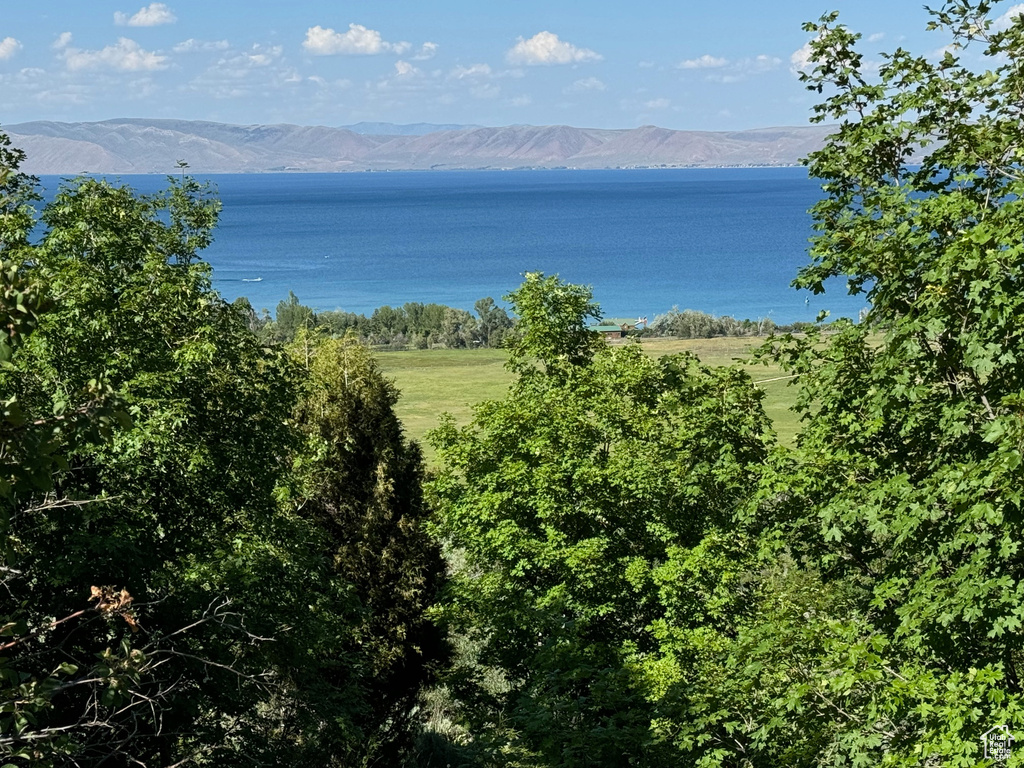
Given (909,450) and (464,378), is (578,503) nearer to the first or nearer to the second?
(909,450)

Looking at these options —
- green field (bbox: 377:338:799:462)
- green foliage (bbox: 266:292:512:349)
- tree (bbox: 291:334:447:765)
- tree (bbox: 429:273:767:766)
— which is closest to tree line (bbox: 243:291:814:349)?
green foliage (bbox: 266:292:512:349)

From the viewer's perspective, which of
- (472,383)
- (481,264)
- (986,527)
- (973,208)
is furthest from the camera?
(481,264)

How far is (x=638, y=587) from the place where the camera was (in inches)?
650

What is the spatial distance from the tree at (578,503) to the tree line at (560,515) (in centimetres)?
8

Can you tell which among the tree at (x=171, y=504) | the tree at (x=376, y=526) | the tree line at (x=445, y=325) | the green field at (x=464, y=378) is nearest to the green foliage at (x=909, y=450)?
the tree at (x=171, y=504)

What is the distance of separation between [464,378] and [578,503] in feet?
164

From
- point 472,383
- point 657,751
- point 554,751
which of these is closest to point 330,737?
point 554,751

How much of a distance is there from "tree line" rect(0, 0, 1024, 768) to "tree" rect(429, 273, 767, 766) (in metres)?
0.08

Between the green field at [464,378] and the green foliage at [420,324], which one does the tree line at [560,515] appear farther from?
the green foliage at [420,324]

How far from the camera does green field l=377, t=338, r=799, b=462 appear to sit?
53625mm

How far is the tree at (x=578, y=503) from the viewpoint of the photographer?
642 inches

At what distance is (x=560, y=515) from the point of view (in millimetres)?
18422

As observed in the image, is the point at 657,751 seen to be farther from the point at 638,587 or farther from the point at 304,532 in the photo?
the point at 304,532

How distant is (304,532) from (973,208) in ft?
36.7
